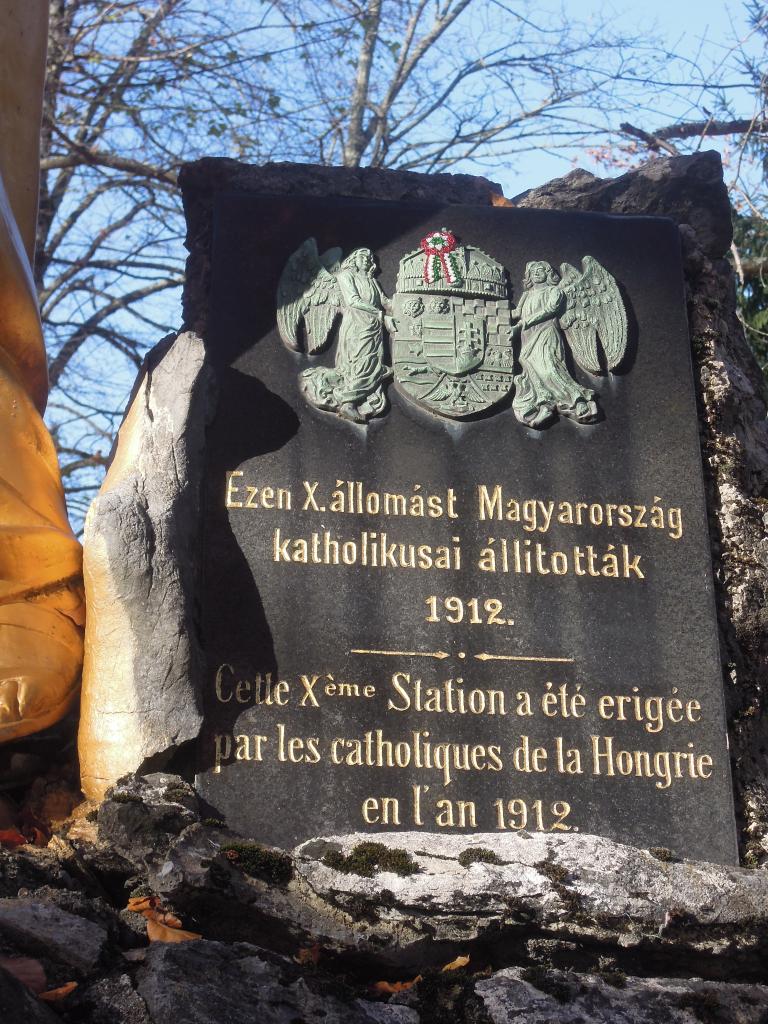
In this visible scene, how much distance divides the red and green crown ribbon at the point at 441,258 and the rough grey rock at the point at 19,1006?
10.6ft

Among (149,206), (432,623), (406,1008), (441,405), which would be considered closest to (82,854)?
(406,1008)

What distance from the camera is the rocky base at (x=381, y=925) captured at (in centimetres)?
327

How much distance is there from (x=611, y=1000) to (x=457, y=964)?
47cm

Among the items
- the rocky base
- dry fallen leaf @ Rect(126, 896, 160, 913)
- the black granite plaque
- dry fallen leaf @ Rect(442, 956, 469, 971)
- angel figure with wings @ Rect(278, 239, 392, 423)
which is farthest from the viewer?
angel figure with wings @ Rect(278, 239, 392, 423)

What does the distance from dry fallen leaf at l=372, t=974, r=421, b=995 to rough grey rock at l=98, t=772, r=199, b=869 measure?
80cm

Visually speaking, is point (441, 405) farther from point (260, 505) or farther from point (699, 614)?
point (699, 614)

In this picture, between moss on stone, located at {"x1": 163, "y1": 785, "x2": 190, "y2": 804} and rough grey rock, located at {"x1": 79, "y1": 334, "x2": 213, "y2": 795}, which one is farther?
rough grey rock, located at {"x1": 79, "y1": 334, "x2": 213, "y2": 795}

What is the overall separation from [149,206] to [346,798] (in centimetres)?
1000

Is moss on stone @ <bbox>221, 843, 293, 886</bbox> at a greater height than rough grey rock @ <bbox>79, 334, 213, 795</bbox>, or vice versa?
rough grey rock @ <bbox>79, 334, 213, 795</bbox>

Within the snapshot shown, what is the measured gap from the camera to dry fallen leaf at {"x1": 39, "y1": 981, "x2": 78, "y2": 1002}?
10.0 feet

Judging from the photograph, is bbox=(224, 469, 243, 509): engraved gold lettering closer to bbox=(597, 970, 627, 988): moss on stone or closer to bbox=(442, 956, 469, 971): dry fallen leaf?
bbox=(442, 956, 469, 971): dry fallen leaf

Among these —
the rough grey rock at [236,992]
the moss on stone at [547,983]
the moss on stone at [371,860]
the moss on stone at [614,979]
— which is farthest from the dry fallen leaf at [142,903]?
the moss on stone at [614,979]

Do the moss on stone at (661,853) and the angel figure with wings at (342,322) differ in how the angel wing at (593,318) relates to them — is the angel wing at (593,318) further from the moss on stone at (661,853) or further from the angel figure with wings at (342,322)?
the moss on stone at (661,853)

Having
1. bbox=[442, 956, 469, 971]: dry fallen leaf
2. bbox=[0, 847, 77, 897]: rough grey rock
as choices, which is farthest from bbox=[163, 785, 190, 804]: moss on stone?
bbox=[442, 956, 469, 971]: dry fallen leaf
